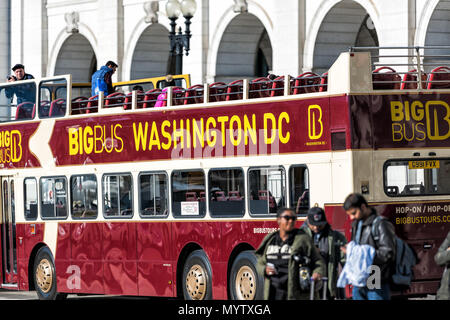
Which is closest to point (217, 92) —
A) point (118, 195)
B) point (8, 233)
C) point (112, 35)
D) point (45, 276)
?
point (118, 195)

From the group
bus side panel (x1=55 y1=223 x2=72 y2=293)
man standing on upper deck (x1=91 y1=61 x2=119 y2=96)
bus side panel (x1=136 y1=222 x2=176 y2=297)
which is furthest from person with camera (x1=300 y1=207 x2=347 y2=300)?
man standing on upper deck (x1=91 y1=61 x2=119 y2=96)

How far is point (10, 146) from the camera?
2348cm

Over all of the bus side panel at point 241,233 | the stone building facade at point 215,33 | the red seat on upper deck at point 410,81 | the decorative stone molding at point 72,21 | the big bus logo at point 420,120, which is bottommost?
the bus side panel at point 241,233

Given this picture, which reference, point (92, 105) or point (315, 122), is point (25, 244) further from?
point (315, 122)

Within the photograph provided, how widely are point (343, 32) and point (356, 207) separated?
2160 cm

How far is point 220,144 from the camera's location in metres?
18.6

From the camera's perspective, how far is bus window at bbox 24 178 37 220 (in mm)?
22656

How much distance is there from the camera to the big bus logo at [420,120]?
1669 cm

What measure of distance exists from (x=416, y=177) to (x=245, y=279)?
296 centimetres

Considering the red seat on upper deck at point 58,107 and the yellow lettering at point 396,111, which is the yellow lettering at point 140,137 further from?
the yellow lettering at point 396,111

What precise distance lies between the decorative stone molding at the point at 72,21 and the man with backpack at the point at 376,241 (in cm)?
3184

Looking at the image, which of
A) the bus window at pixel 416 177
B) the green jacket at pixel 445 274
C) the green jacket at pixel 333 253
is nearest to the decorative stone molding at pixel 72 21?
the bus window at pixel 416 177

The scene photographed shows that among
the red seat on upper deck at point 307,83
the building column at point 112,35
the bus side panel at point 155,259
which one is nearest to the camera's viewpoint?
the red seat on upper deck at point 307,83
